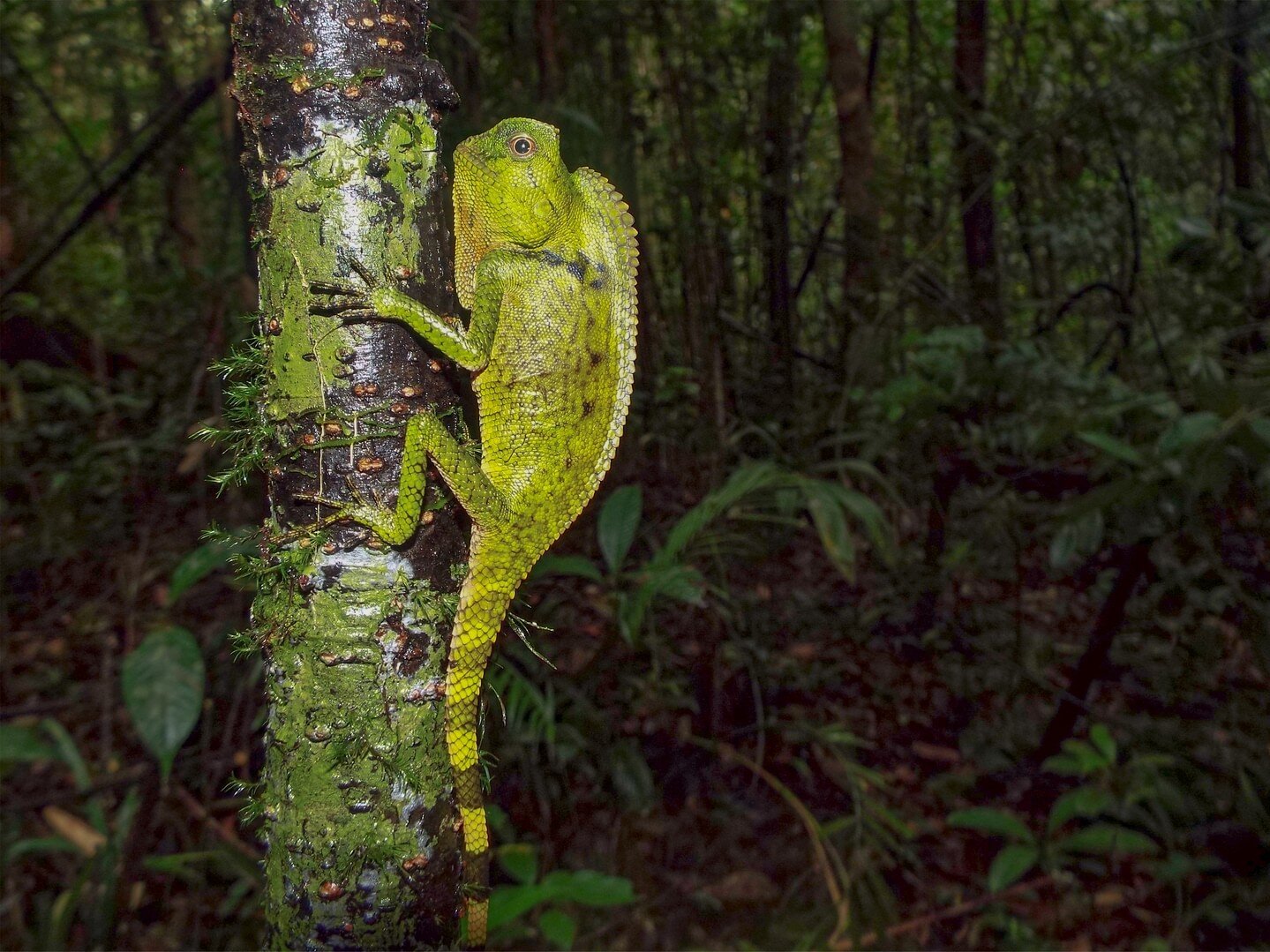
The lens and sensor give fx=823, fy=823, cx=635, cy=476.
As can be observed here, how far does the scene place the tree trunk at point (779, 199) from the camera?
257 inches

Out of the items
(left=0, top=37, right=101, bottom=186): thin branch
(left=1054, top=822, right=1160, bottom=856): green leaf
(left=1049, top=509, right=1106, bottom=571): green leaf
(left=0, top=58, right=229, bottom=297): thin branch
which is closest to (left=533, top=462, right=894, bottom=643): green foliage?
(left=1049, top=509, right=1106, bottom=571): green leaf

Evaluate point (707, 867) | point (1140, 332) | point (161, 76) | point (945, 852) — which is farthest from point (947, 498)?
point (161, 76)

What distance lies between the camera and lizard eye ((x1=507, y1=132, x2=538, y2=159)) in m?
1.90

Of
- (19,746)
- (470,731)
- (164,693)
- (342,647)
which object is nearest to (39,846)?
(19,746)

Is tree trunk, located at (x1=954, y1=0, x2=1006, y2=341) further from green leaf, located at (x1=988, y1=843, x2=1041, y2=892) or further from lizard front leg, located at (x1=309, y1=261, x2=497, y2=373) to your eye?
lizard front leg, located at (x1=309, y1=261, x2=497, y2=373)

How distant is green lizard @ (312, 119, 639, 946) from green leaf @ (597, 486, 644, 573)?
2.09 metres

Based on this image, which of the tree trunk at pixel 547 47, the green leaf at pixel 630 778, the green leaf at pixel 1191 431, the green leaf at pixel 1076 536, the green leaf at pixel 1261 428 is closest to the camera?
the green leaf at pixel 1261 428

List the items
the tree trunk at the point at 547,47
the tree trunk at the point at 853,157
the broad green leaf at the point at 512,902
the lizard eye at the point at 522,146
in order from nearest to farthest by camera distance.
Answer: the lizard eye at the point at 522,146 → the broad green leaf at the point at 512,902 → the tree trunk at the point at 547,47 → the tree trunk at the point at 853,157

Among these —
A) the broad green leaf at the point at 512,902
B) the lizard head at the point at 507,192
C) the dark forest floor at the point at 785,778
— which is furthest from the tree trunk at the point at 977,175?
the broad green leaf at the point at 512,902

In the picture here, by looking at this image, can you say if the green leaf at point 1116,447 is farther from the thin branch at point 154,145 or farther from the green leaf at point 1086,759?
the thin branch at point 154,145

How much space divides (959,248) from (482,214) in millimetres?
8490

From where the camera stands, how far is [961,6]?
6.03 meters

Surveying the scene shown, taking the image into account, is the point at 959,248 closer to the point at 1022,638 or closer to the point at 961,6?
the point at 961,6

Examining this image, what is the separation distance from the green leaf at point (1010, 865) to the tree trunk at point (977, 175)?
342 centimetres
